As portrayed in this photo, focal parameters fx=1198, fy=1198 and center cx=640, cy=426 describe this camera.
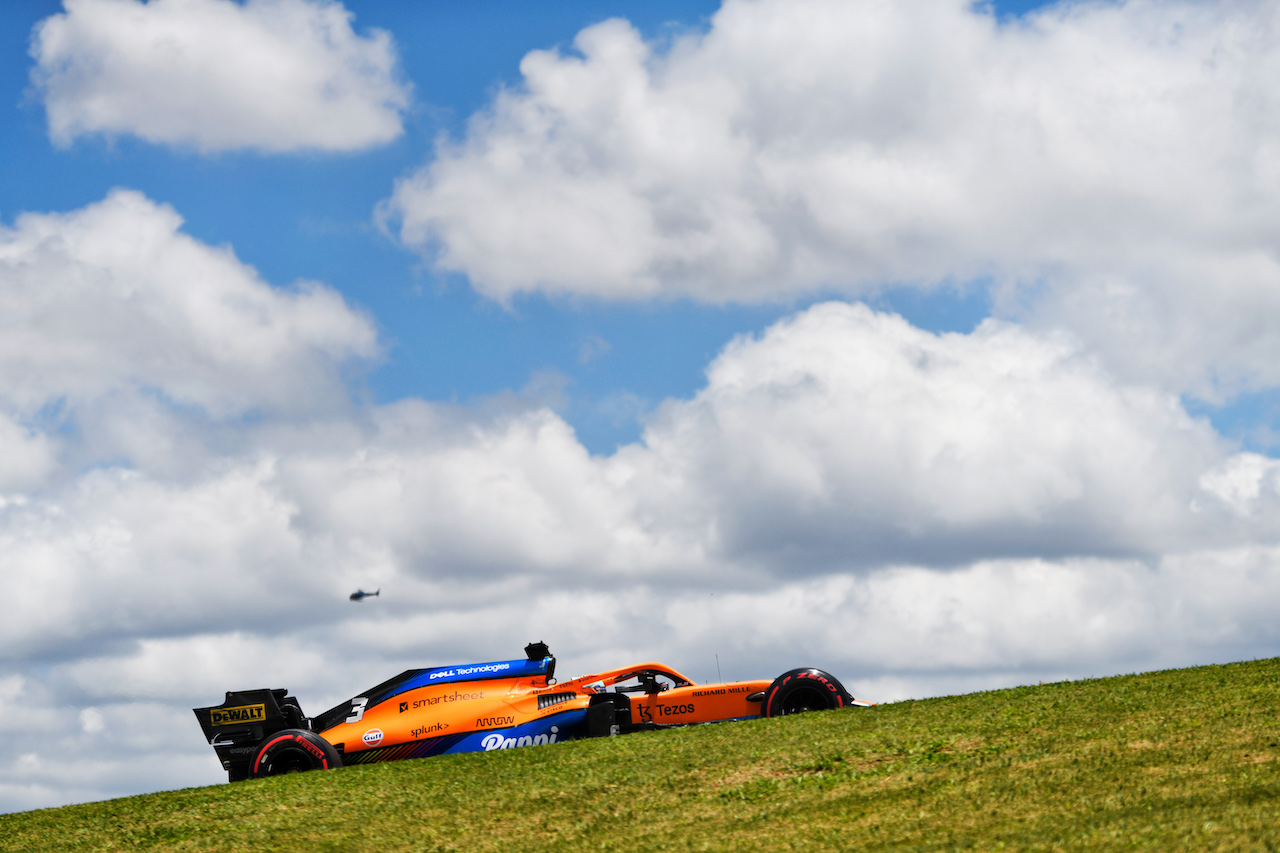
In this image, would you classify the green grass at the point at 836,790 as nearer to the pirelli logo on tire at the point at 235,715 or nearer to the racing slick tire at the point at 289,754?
the racing slick tire at the point at 289,754

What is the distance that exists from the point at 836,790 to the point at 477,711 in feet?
24.9

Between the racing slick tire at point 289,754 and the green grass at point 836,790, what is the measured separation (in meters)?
1.18

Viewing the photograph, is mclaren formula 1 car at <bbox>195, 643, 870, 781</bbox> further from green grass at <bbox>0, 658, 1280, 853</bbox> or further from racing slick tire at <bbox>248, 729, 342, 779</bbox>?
green grass at <bbox>0, 658, 1280, 853</bbox>

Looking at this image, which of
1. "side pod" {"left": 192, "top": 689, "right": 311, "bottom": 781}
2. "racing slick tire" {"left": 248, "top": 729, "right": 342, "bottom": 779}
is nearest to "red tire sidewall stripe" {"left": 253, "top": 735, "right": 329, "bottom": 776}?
"racing slick tire" {"left": 248, "top": 729, "right": 342, "bottom": 779}

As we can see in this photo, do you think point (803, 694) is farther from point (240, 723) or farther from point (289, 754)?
point (240, 723)

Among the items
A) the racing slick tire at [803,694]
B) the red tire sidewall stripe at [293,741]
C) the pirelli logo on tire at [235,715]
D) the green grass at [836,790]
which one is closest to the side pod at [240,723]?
the pirelli logo on tire at [235,715]

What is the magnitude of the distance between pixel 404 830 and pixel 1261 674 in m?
11.5

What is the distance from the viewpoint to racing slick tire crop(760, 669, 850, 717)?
58.6 feet

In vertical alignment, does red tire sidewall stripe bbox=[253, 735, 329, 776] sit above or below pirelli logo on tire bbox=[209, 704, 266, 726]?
below

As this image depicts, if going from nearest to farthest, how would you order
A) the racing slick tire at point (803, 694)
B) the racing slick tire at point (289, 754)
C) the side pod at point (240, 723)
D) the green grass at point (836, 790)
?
the green grass at point (836, 790) → the racing slick tire at point (803, 694) → the racing slick tire at point (289, 754) → the side pod at point (240, 723)

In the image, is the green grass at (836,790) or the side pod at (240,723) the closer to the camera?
the green grass at (836,790)

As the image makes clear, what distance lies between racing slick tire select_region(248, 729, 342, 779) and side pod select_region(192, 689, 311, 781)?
1064 millimetres

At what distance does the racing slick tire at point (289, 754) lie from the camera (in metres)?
18.1

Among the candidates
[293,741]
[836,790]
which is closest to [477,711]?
[293,741]
